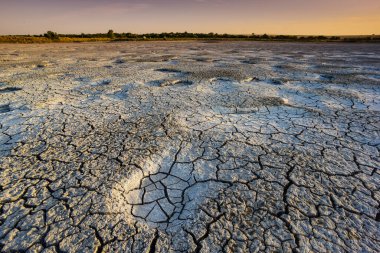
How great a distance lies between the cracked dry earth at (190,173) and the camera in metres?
1.49

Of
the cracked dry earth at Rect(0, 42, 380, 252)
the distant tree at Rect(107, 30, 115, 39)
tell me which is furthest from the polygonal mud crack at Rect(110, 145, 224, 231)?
the distant tree at Rect(107, 30, 115, 39)

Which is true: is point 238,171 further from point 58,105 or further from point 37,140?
point 58,105

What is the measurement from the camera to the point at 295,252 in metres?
1.37

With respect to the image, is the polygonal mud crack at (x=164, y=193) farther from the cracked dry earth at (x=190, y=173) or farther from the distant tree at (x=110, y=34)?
the distant tree at (x=110, y=34)

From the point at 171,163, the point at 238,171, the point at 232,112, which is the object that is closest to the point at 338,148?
the point at 238,171

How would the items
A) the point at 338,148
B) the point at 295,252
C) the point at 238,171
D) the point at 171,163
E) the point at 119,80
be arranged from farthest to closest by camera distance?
the point at 119,80, the point at 338,148, the point at 171,163, the point at 238,171, the point at 295,252

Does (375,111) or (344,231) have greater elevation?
(375,111)

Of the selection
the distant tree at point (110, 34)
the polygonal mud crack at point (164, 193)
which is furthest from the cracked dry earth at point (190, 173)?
the distant tree at point (110, 34)

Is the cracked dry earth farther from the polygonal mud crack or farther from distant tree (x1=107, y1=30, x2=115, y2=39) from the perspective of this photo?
distant tree (x1=107, y1=30, x2=115, y2=39)

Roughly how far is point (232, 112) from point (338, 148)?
4.82 ft

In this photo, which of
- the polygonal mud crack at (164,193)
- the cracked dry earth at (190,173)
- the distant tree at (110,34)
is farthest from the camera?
the distant tree at (110,34)

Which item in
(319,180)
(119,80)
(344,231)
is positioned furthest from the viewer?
(119,80)

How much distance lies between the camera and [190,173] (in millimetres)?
2135

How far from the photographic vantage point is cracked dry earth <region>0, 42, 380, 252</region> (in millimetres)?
1487
